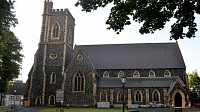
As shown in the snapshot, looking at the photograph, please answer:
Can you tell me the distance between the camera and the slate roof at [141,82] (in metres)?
42.5

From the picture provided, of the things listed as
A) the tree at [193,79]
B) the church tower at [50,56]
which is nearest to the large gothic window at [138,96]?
the church tower at [50,56]

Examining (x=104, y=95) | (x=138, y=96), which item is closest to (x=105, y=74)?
(x=104, y=95)

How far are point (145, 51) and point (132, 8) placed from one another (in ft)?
132

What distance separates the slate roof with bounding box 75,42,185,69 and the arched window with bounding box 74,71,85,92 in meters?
4.70

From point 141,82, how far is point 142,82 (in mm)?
169

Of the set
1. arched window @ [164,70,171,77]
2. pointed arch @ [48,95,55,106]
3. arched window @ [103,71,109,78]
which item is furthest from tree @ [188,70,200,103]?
pointed arch @ [48,95,55,106]

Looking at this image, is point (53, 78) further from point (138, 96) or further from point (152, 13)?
point (152, 13)

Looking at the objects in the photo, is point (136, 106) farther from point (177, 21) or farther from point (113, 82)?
point (177, 21)

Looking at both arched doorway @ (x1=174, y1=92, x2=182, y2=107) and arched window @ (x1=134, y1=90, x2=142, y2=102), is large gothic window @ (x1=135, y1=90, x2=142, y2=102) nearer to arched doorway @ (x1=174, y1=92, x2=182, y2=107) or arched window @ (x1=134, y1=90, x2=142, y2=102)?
arched window @ (x1=134, y1=90, x2=142, y2=102)

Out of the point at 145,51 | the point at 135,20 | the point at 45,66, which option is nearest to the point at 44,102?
the point at 45,66

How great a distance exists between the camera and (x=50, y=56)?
47062 mm

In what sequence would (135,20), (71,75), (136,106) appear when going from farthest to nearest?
(71,75)
(136,106)
(135,20)

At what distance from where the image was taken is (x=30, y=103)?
4475 cm

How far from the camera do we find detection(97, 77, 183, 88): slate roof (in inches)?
1673
